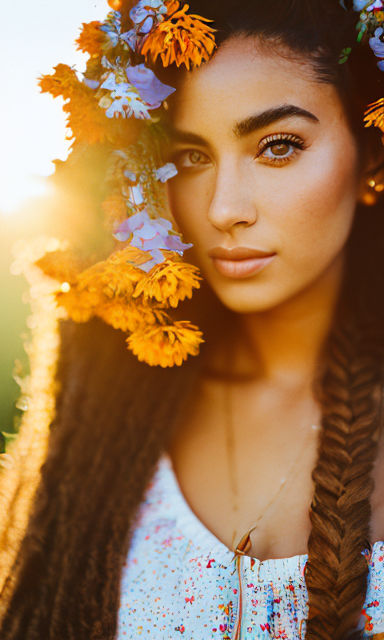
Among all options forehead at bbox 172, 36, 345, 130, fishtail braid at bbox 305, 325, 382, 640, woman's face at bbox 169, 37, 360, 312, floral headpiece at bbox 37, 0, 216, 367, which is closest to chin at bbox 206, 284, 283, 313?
woman's face at bbox 169, 37, 360, 312

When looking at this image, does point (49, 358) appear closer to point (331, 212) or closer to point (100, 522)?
point (100, 522)

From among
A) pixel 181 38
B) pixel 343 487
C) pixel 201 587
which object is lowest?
pixel 201 587

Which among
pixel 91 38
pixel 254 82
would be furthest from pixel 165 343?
pixel 91 38

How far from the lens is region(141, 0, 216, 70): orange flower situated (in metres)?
1.09

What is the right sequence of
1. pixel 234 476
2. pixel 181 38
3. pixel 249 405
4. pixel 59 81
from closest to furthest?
pixel 181 38
pixel 59 81
pixel 234 476
pixel 249 405

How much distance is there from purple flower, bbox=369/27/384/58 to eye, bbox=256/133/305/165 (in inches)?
8.5

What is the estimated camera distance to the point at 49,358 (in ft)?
4.66

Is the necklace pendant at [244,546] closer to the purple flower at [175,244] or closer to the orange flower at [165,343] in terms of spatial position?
the orange flower at [165,343]

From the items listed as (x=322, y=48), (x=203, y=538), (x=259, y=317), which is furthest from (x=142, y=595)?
(x=322, y=48)

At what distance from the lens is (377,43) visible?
1107mm

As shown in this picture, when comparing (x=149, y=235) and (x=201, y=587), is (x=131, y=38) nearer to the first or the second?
(x=149, y=235)

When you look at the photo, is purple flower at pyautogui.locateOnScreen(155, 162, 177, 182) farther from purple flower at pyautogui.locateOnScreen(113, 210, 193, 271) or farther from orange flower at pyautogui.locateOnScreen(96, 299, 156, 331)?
orange flower at pyautogui.locateOnScreen(96, 299, 156, 331)

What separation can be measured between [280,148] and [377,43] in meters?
0.26

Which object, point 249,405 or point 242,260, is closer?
point 242,260
